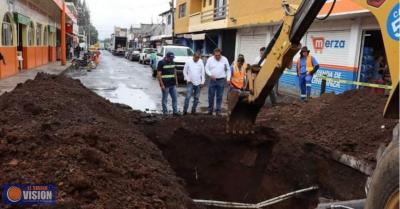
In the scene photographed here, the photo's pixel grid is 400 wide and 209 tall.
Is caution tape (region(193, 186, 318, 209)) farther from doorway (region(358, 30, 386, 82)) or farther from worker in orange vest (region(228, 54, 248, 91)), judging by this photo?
doorway (region(358, 30, 386, 82))

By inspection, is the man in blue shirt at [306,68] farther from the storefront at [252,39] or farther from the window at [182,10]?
the window at [182,10]

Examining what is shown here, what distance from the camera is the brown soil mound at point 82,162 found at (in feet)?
12.3

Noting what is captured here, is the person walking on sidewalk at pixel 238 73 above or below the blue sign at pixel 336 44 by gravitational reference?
below

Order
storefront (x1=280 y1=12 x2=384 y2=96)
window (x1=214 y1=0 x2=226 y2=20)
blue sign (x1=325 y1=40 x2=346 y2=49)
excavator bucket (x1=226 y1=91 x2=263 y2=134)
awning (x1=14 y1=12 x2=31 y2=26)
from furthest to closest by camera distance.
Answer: window (x1=214 y1=0 x2=226 y2=20) < awning (x1=14 y1=12 x2=31 y2=26) < blue sign (x1=325 y1=40 x2=346 y2=49) < storefront (x1=280 y1=12 x2=384 y2=96) < excavator bucket (x1=226 y1=91 x2=263 y2=134)

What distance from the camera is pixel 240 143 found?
8.20 meters

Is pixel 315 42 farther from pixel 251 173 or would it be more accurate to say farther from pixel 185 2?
pixel 185 2

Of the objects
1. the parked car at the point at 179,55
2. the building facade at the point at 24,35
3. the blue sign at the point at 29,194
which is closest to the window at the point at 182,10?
the building facade at the point at 24,35

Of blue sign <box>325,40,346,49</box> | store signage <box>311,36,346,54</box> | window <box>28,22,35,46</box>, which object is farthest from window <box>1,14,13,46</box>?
blue sign <box>325,40,346,49</box>

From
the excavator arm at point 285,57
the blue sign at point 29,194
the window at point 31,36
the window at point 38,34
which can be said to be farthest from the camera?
the window at point 38,34

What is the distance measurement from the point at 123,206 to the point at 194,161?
4379 millimetres

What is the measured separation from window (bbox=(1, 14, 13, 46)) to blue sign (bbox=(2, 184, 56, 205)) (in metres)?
17.5

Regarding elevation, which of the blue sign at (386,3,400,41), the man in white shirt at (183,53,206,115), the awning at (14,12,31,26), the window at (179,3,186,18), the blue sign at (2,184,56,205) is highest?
the window at (179,3,186,18)

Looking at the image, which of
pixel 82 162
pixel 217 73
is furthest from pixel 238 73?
pixel 82 162

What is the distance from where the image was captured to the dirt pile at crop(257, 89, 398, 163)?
7711 mm
